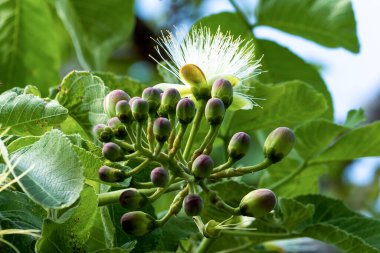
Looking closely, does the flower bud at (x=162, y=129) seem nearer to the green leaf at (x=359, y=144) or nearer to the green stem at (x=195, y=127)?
the green stem at (x=195, y=127)

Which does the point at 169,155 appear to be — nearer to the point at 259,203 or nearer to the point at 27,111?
the point at 259,203

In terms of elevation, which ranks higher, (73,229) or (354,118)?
(354,118)

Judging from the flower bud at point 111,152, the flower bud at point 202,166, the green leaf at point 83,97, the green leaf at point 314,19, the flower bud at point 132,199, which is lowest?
the flower bud at point 132,199

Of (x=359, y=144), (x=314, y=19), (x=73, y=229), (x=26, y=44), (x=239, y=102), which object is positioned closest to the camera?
(x=73, y=229)

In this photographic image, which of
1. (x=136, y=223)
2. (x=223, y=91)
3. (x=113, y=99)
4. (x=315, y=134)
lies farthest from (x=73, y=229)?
(x=315, y=134)

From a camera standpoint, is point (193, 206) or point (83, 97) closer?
point (193, 206)

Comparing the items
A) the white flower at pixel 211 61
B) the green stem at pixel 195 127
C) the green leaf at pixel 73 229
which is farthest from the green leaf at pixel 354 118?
the green leaf at pixel 73 229

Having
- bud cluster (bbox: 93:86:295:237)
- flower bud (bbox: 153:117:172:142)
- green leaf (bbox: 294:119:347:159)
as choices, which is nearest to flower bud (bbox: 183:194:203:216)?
bud cluster (bbox: 93:86:295:237)
